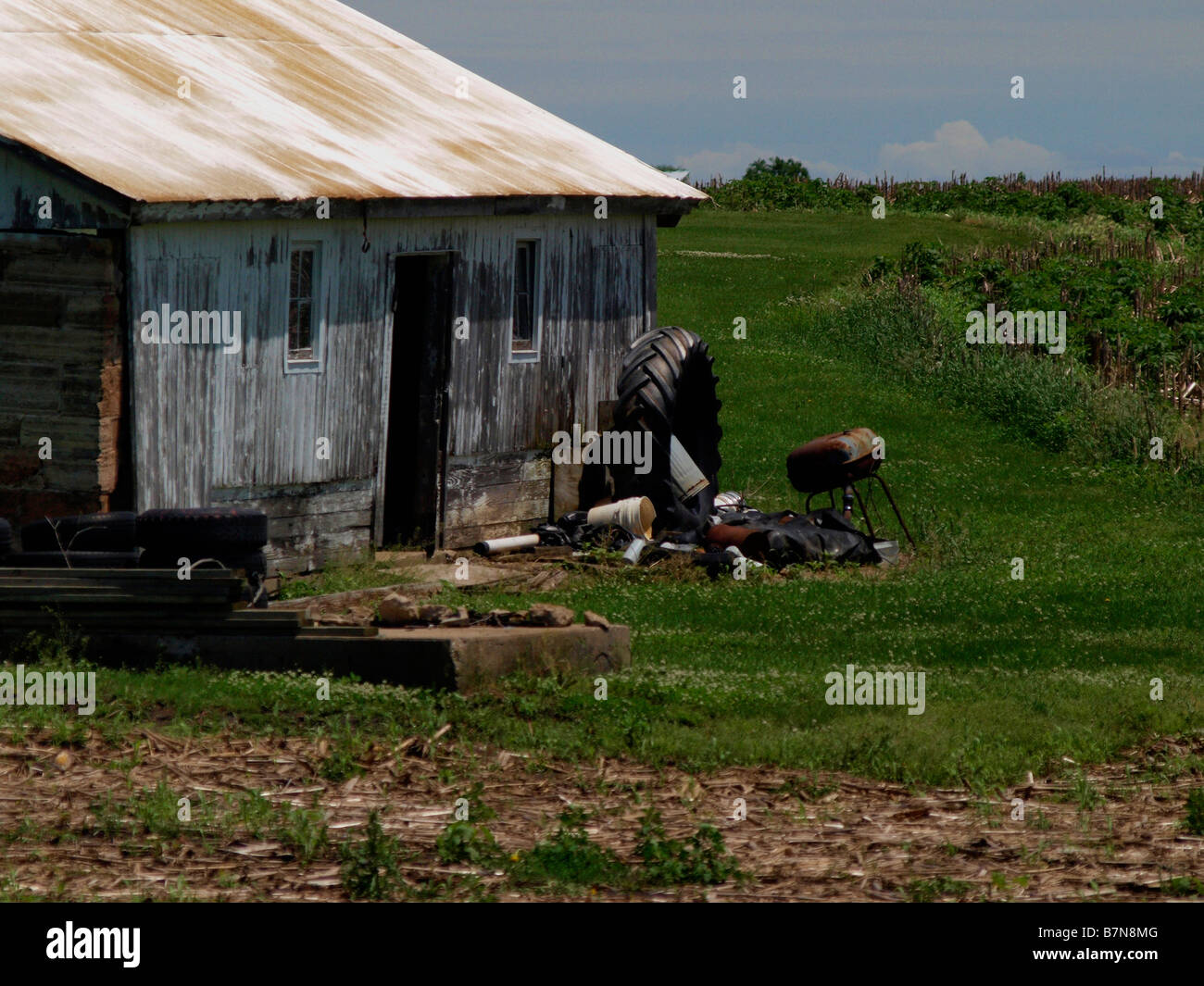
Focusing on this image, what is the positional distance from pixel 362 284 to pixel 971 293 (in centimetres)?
2317

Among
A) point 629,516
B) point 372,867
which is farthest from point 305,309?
point 372,867

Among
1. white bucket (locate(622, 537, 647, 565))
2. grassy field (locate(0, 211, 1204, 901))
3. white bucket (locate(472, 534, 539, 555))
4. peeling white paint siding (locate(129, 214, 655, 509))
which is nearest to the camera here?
grassy field (locate(0, 211, 1204, 901))

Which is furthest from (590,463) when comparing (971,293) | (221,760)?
(971,293)

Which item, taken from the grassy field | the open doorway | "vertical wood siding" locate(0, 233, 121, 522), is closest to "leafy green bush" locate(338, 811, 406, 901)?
the grassy field

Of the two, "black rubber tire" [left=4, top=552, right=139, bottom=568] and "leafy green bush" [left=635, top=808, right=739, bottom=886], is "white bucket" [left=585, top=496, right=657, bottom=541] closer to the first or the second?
"black rubber tire" [left=4, top=552, right=139, bottom=568]

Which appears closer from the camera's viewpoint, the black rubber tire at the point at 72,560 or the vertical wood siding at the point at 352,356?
the black rubber tire at the point at 72,560

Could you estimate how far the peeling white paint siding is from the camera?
1441 cm

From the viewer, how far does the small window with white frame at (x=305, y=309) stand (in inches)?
630

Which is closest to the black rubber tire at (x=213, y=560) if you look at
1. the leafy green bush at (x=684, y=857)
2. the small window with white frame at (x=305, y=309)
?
the small window with white frame at (x=305, y=309)

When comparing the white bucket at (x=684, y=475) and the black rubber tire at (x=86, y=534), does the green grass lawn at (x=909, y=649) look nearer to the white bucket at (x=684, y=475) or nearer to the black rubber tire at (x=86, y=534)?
the white bucket at (x=684, y=475)

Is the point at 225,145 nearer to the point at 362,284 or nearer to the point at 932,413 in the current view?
the point at 362,284

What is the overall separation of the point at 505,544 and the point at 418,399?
181 centimetres

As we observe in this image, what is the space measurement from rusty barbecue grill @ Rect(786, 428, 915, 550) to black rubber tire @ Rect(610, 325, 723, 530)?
1.37 meters
